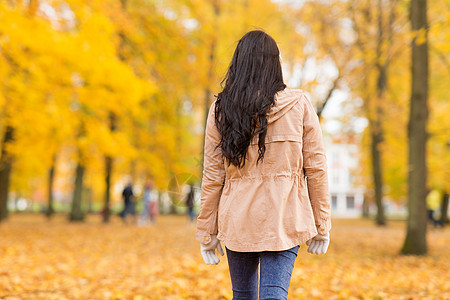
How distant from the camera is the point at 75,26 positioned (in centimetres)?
1088

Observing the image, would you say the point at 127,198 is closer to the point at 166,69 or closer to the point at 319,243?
the point at 166,69

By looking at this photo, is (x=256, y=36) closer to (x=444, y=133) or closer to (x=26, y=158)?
(x=444, y=133)

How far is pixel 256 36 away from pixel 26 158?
1012 inches

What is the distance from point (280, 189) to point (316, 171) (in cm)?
21

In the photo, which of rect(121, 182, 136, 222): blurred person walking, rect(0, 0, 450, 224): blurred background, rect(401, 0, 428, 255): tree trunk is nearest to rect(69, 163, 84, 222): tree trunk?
rect(0, 0, 450, 224): blurred background

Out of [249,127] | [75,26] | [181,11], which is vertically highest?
[181,11]

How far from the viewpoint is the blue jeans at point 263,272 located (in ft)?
6.93

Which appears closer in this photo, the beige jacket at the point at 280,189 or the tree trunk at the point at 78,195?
the beige jacket at the point at 280,189

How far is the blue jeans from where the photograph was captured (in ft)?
6.93

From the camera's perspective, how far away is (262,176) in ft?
7.25

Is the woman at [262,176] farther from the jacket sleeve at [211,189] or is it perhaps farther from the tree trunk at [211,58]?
the tree trunk at [211,58]

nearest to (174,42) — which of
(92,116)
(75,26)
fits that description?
(92,116)

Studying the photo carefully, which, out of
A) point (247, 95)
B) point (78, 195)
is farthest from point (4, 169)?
point (247, 95)

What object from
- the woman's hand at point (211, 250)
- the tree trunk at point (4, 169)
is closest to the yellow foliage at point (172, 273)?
the woman's hand at point (211, 250)
